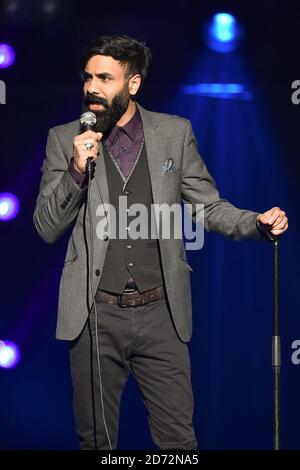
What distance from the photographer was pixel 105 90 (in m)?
3.43

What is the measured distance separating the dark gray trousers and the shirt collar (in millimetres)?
624

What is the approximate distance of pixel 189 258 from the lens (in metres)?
4.80

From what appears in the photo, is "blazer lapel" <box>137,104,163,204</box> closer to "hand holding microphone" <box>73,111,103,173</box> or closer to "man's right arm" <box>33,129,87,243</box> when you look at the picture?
"man's right arm" <box>33,129,87,243</box>

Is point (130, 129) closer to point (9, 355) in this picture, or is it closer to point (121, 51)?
point (121, 51)

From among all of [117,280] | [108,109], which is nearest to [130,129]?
[108,109]

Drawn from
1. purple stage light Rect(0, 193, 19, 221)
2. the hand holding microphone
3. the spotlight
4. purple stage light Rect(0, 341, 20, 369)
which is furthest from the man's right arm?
purple stage light Rect(0, 341, 20, 369)

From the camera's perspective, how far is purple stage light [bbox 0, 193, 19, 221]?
4.72 metres

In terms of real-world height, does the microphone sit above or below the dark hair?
below

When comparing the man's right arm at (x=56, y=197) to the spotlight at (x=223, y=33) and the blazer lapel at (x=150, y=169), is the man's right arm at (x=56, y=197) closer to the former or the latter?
the blazer lapel at (x=150, y=169)

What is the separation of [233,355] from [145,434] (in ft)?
1.98

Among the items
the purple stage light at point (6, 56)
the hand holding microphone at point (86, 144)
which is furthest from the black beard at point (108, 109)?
the purple stage light at point (6, 56)

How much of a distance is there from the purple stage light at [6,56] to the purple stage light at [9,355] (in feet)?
4.45
